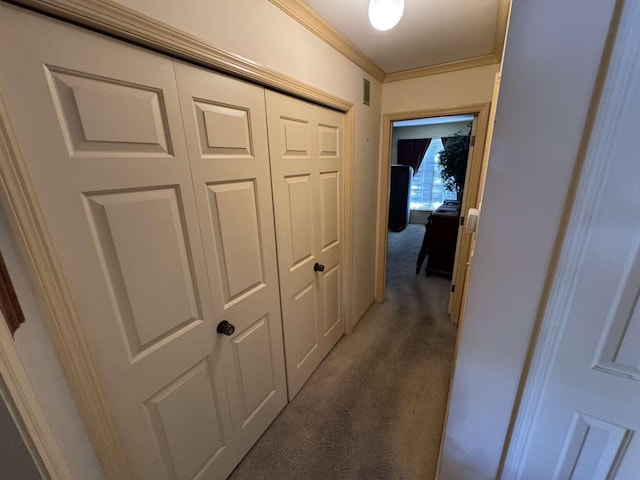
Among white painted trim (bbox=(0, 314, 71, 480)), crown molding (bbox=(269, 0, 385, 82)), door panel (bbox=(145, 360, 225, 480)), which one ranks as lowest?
door panel (bbox=(145, 360, 225, 480))

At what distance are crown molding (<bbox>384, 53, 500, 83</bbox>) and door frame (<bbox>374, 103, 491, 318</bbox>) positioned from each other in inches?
11.1

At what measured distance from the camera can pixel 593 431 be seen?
2.29 feet

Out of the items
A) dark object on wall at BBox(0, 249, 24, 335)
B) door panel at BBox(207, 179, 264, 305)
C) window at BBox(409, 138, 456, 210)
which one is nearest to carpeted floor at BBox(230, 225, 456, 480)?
door panel at BBox(207, 179, 264, 305)

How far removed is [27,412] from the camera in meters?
0.51

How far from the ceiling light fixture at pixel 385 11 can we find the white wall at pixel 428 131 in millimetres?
4617

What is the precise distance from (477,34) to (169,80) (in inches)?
72.5

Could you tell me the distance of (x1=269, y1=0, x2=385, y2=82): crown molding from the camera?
122 centimetres

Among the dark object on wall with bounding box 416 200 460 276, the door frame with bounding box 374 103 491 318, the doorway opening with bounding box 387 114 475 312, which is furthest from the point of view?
the doorway opening with bounding box 387 114 475 312

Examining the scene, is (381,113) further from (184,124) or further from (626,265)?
(626,265)

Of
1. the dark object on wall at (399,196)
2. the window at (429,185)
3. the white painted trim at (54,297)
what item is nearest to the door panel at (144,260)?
the white painted trim at (54,297)

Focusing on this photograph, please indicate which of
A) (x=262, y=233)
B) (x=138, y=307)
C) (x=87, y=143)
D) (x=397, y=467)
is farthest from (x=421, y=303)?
(x=87, y=143)

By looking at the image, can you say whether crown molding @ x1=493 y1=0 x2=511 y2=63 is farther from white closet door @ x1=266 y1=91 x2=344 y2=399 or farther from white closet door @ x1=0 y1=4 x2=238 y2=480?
white closet door @ x1=0 y1=4 x2=238 y2=480

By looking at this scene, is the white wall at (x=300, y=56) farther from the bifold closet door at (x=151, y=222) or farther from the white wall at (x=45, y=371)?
the white wall at (x=45, y=371)

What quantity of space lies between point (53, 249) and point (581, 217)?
126 centimetres
